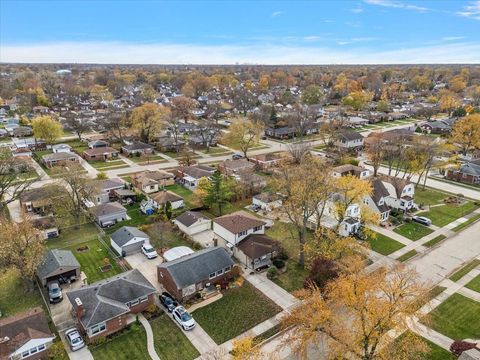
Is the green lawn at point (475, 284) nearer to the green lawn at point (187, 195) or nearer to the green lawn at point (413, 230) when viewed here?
the green lawn at point (413, 230)

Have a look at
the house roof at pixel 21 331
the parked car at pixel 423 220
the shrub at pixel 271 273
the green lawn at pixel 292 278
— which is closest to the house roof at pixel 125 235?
the house roof at pixel 21 331

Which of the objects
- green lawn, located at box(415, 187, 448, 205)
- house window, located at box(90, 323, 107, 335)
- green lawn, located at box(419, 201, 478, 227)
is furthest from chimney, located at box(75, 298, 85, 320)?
green lawn, located at box(415, 187, 448, 205)

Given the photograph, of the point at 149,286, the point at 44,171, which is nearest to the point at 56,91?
the point at 44,171

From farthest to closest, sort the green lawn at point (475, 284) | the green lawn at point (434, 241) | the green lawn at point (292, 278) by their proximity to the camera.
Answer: the green lawn at point (434, 241), the green lawn at point (475, 284), the green lawn at point (292, 278)

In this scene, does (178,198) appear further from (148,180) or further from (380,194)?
(380,194)

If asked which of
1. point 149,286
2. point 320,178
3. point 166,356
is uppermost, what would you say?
point 320,178

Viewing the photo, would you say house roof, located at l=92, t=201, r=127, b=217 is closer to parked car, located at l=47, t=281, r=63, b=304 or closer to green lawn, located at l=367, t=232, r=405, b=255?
parked car, located at l=47, t=281, r=63, b=304

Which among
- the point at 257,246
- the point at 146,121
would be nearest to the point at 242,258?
the point at 257,246
